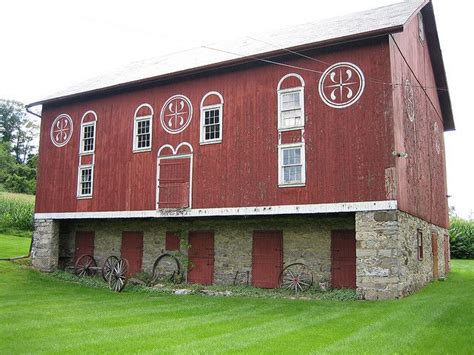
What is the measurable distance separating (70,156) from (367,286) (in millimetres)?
13301

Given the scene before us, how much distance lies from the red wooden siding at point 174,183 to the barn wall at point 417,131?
7.26 m

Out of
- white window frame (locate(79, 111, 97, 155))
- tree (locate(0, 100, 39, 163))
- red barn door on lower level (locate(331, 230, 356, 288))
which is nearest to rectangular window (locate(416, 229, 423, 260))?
red barn door on lower level (locate(331, 230, 356, 288))

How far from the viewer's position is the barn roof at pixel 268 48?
15.7 metres

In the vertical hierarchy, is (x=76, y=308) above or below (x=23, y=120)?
below

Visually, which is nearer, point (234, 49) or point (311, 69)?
point (311, 69)

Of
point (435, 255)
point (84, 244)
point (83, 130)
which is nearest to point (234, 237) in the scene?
point (84, 244)

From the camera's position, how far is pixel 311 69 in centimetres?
1605

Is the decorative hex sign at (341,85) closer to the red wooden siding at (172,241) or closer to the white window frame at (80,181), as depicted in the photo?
the red wooden siding at (172,241)

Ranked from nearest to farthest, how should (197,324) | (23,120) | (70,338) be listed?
(70,338) → (197,324) → (23,120)

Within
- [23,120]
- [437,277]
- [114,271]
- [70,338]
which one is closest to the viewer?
[70,338]

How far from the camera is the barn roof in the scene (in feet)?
51.4

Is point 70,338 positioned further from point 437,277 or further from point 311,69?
point 437,277

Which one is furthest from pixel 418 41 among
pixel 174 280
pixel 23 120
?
pixel 23 120

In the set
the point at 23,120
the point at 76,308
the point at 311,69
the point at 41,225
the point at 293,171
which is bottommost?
the point at 76,308
